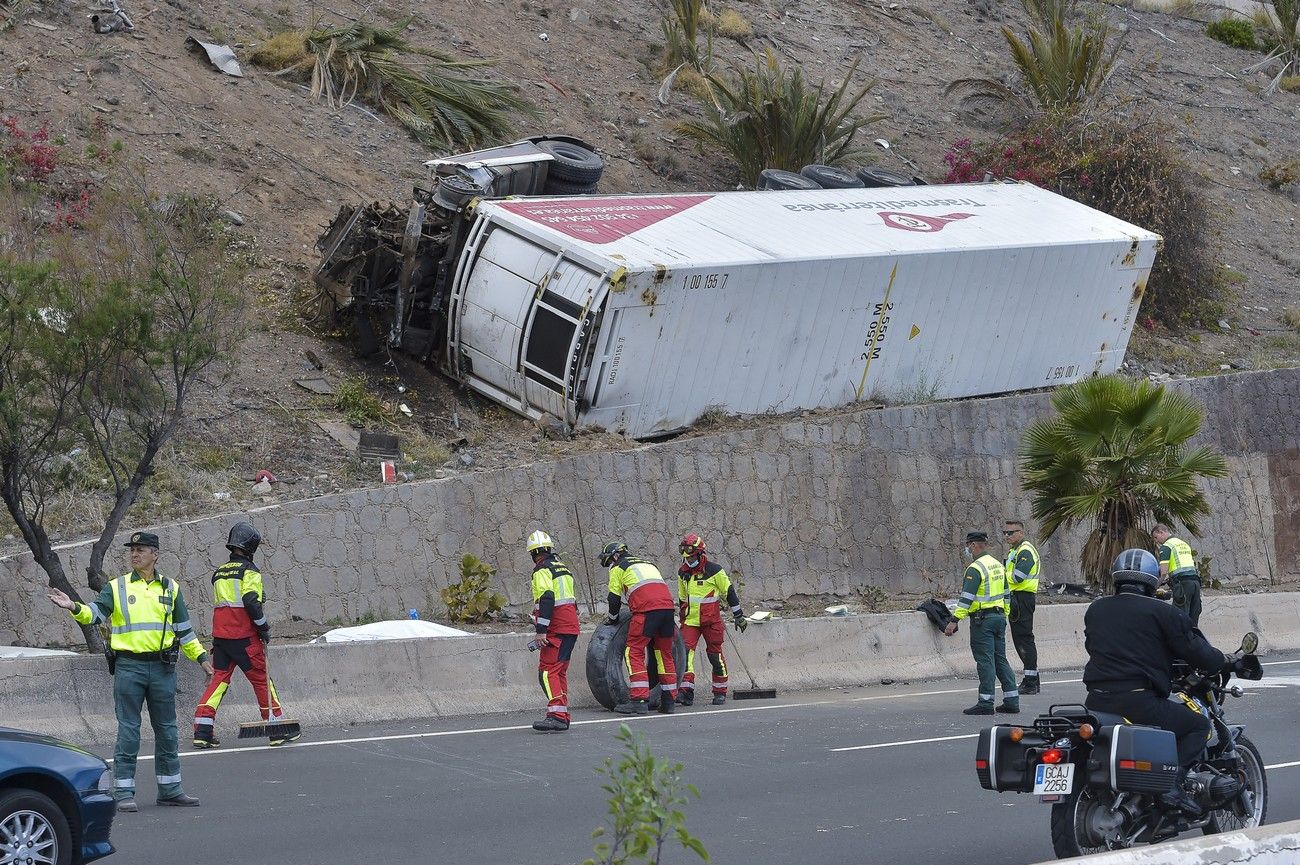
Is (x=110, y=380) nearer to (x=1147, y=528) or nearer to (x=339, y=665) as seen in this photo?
(x=339, y=665)

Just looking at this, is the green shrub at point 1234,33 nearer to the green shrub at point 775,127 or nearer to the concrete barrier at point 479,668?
the green shrub at point 775,127

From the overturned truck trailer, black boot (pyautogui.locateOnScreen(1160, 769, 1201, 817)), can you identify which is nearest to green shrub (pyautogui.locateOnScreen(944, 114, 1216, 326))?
the overturned truck trailer

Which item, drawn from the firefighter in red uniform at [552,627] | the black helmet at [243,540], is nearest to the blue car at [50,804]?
the black helmet at [243,540]

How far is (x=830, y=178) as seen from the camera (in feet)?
83.4

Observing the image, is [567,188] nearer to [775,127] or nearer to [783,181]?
[783,181]

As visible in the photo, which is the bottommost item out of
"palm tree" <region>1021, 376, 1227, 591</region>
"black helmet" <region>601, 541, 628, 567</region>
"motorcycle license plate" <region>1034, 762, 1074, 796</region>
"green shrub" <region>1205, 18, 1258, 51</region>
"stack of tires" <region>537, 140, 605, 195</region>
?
"motorcycle license plate" <region>1034, 762, 1074, 796</region>

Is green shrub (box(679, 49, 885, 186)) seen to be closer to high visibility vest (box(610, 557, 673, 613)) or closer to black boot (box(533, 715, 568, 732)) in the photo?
high visibility vest (box(610, 557, 673, 613))

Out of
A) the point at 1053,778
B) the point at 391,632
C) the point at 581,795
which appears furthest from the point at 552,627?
the point at 1053,778

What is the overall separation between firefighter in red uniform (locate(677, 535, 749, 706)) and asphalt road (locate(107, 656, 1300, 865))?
68cm

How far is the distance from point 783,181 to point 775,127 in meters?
3.88

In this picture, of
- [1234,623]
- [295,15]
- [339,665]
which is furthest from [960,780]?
[295,15]

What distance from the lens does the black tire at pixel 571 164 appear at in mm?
22156

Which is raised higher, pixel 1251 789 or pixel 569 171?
pixel 569 171

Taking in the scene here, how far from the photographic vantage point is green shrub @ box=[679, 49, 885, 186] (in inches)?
1101
